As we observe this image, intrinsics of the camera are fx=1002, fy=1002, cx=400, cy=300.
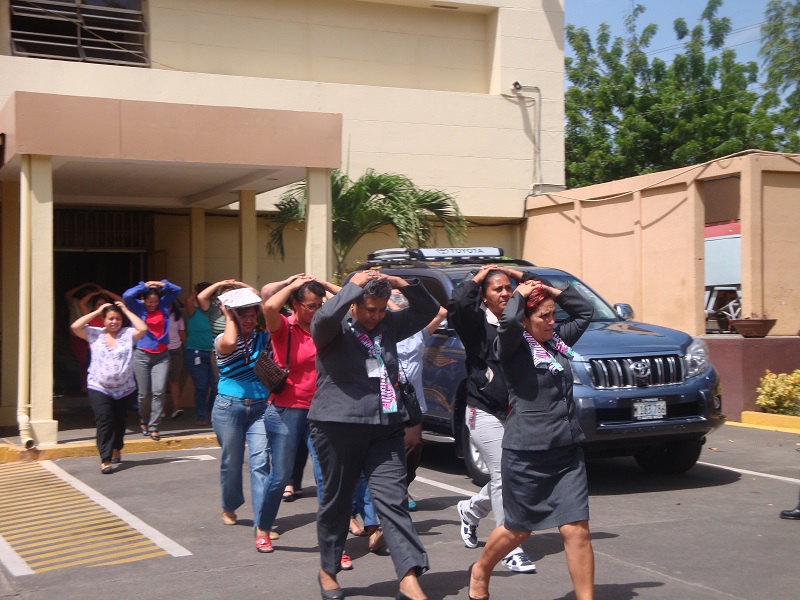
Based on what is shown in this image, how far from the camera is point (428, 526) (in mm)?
7508

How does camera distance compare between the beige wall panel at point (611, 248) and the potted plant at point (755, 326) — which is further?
the beige wall panel at point (611, 248)

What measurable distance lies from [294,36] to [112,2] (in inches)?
117

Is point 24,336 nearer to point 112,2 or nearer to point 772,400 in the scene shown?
point 112,2

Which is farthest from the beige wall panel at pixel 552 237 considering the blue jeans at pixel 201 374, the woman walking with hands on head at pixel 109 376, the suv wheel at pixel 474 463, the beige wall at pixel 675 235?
the woman walking with hands on head at pixel 109 376

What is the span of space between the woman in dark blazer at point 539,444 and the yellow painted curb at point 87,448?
682 cm

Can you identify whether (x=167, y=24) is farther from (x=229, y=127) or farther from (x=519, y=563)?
(x=519, y=563)

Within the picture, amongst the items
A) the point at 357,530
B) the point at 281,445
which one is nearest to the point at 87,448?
the point at 357,530

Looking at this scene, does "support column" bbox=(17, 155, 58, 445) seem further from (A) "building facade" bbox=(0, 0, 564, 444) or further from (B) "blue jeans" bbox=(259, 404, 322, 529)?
(B) "blue jeans" bbox=(259, 404, 322, 529)

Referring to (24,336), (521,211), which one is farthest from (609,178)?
(24,336)

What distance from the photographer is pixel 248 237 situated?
49.2 ft

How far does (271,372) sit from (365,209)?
8.13 metres

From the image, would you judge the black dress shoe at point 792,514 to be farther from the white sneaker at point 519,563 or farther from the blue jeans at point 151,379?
the blue jeans at point 151,379

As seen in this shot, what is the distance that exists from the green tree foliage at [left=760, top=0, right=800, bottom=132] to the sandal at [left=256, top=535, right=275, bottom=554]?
86.8ft

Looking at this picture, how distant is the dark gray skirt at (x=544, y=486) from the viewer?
16.8 feet
